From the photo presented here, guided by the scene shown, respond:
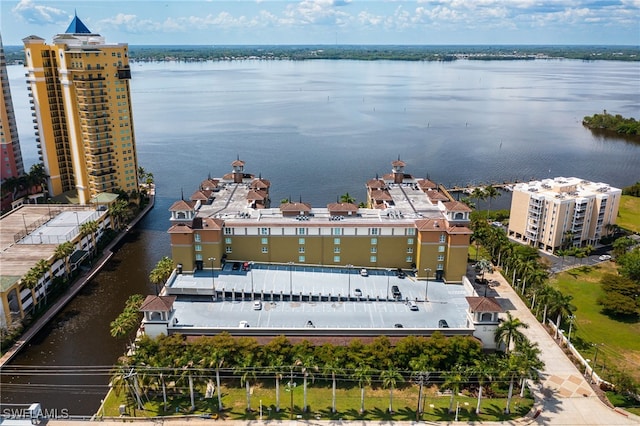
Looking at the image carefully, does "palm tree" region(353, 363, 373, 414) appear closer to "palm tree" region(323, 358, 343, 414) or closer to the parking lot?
"palm tree" region(323, 358, 343, 414)

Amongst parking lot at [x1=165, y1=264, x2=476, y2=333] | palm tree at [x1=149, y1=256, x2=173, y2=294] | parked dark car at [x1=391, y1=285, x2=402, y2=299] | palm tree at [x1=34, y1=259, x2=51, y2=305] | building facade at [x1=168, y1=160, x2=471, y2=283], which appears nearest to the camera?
parking lot at [x1=165, y1=264, x2=476, y2=333]

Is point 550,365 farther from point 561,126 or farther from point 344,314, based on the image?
point 561,126

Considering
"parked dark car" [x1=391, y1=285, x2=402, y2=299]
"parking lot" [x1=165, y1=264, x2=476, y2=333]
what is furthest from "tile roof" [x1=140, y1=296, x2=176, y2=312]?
"parked dark car" [x1=391, y1=285, x2=402, y2=299]

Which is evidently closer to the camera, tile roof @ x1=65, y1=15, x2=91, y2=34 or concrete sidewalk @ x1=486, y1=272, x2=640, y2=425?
concrete sidewalk @ x1=486, y1=272, x2=640, y2=425

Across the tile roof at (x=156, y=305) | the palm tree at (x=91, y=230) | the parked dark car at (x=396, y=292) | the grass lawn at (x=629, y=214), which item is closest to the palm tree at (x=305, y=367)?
the tile roof at (x=156, y=305)

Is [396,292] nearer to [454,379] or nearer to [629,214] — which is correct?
[454,379]

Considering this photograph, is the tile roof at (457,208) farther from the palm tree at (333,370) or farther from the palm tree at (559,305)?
the palm tree at (333,370)

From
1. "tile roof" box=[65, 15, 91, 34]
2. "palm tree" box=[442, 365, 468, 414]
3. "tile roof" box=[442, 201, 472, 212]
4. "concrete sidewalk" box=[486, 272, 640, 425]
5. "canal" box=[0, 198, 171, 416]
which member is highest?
"tile roof" box=[65, 15, 91, 34]

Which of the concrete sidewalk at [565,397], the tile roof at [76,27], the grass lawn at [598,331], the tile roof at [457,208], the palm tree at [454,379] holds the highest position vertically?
the tile roof at [76,27]
